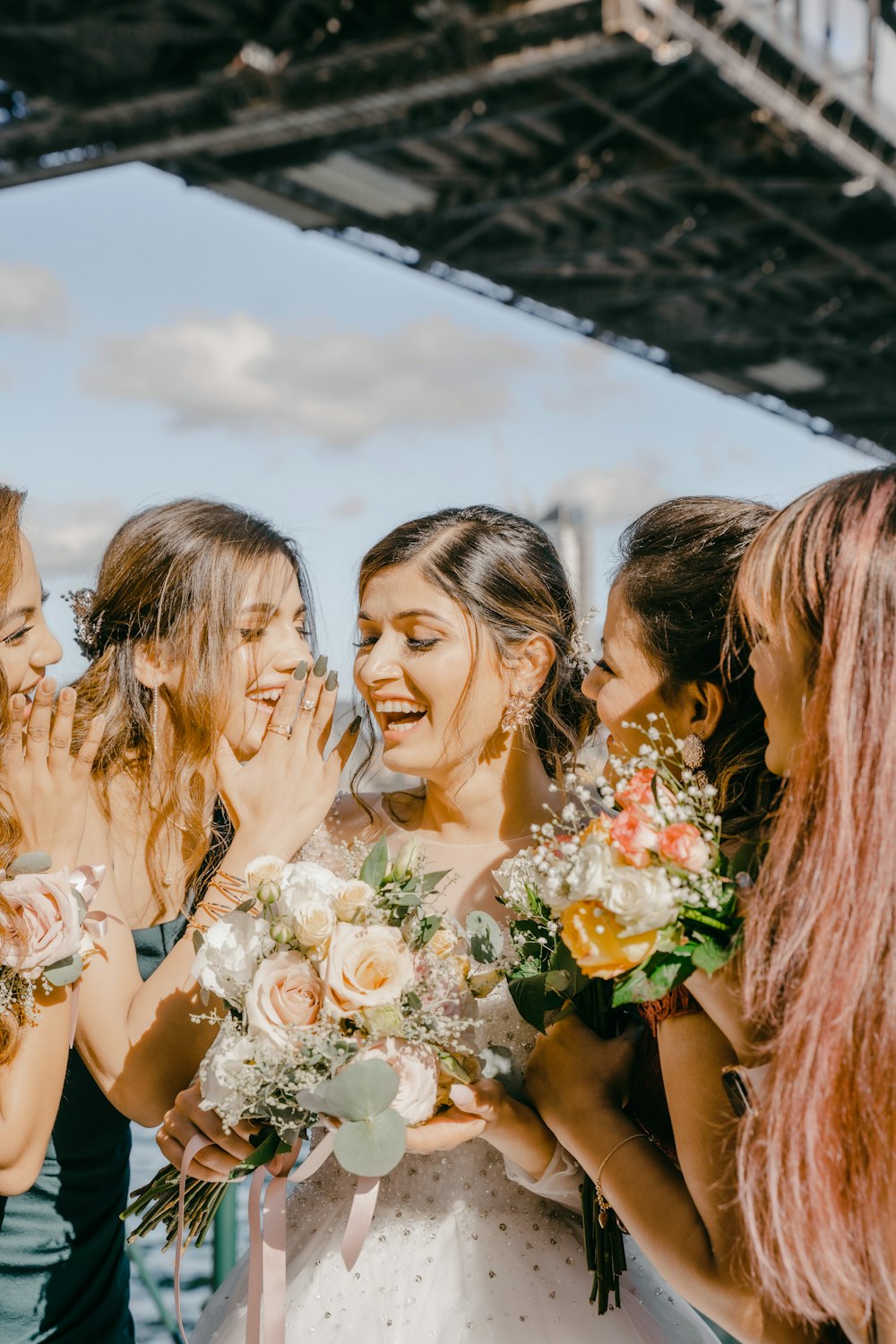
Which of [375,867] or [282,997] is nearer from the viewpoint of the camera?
[282,997]

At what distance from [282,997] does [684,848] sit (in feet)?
1.98

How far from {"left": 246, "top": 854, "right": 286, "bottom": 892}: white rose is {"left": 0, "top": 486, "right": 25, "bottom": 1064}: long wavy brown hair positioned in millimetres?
381

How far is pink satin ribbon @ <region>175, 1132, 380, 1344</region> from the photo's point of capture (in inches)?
73.3

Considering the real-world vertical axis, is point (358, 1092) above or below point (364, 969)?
below

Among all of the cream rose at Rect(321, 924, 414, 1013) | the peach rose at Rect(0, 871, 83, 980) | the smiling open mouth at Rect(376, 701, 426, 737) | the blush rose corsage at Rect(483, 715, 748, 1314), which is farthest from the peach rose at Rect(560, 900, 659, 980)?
the smiling open mouth at Rect(376, 701, 426, 737)

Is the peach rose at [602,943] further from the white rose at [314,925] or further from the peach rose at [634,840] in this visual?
the white rose at [314,925]

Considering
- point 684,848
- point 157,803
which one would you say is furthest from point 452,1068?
point 157,803

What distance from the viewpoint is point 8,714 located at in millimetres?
2381

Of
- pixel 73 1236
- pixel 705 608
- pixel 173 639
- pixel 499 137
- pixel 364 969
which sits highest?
pixel 499 137

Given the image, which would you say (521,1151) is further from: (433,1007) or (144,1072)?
(144,1072)

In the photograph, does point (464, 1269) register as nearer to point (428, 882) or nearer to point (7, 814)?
point (428, 882)

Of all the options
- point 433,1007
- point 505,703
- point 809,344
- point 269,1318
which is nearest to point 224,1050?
point 433,1007

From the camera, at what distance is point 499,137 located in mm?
9352

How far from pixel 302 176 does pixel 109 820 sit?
297 inches
